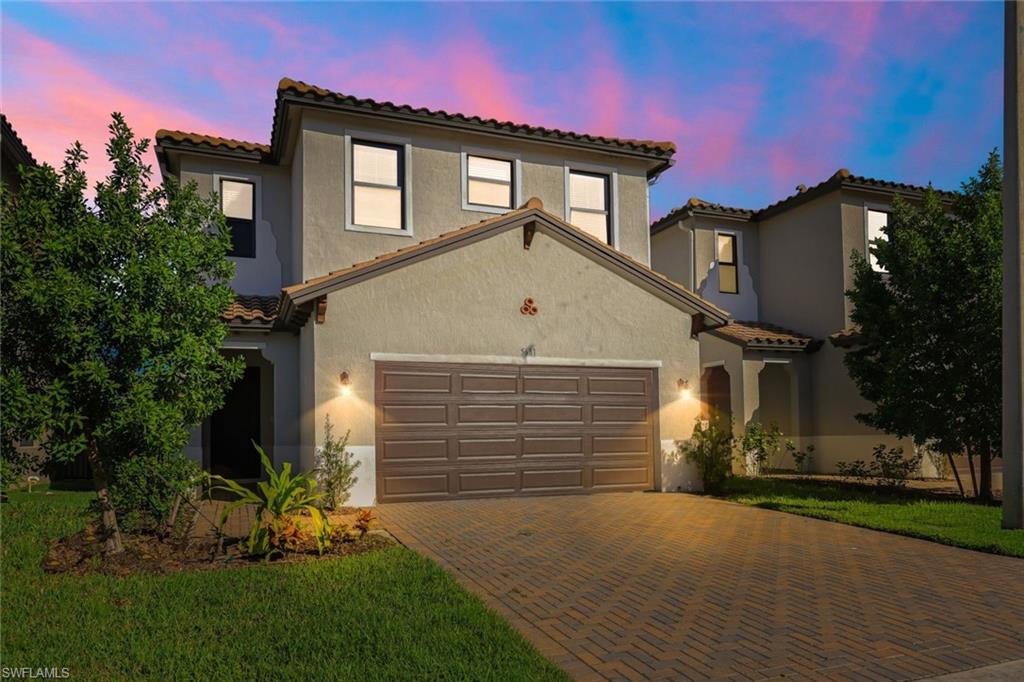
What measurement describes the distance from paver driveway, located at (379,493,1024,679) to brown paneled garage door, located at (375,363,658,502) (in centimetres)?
177

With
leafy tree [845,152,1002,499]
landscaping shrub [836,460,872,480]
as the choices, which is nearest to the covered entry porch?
landscaping shrub [836,460,872,480]

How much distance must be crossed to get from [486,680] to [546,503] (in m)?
7.97

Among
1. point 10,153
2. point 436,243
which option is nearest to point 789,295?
point 436,243

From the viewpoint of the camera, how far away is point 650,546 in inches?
334

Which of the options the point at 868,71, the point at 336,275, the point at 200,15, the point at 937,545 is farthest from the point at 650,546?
Answer: the point at 868,71

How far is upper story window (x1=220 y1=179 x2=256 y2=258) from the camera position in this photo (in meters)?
15.5

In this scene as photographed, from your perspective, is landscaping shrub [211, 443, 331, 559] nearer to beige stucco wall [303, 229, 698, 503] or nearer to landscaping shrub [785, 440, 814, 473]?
beige stucco wall [303, 229, 698, 503]

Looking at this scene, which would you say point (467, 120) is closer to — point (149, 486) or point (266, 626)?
point (149, 486)

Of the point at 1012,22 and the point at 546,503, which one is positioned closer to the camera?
the point at 1012,22

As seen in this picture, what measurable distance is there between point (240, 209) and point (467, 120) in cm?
556

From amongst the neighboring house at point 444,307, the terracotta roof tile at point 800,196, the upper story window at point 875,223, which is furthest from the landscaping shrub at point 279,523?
the upper story window at point 875,223

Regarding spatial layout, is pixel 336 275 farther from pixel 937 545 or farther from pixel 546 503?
pixel 937 545

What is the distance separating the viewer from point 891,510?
11320 mm

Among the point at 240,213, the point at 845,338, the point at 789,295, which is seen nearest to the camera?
the point at 240,213
